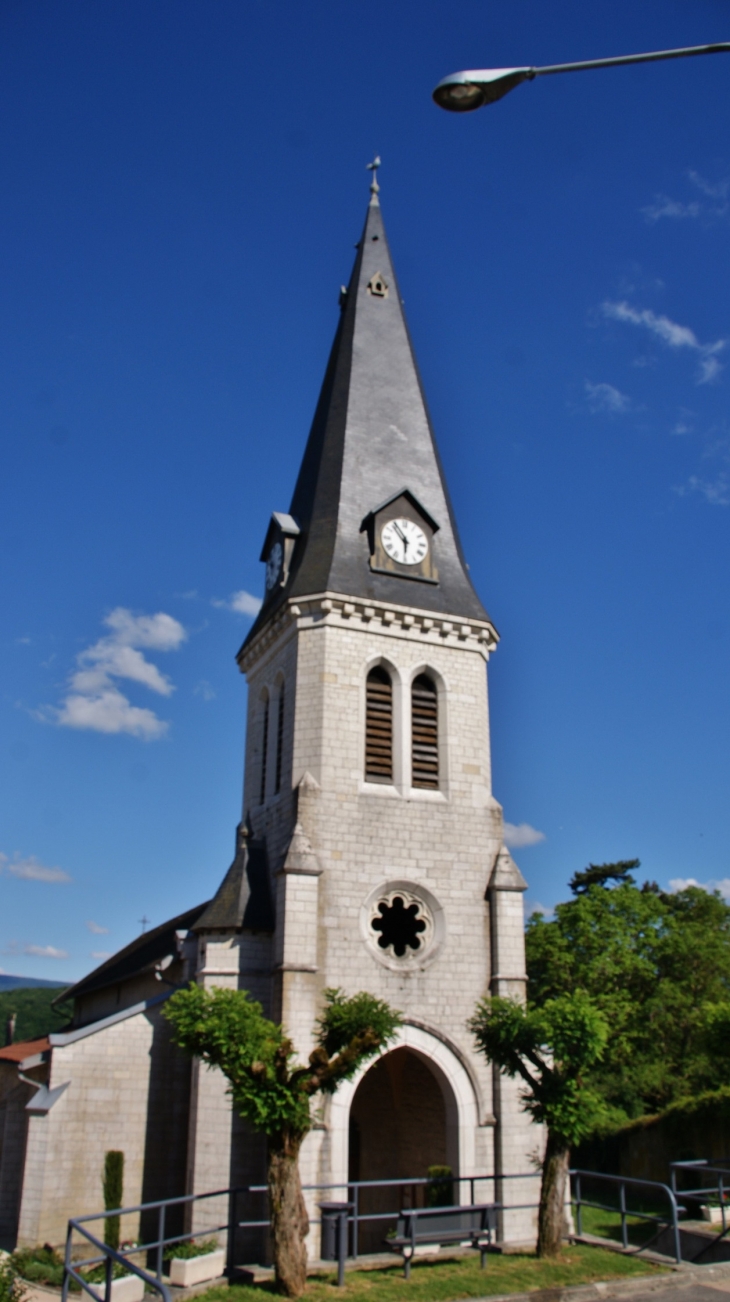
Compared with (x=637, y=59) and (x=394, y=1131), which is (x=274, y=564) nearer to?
(x=394, y=1131)

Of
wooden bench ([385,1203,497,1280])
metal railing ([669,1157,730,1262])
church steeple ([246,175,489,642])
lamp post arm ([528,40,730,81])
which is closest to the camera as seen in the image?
lamp post arm ([528,40,730,81])

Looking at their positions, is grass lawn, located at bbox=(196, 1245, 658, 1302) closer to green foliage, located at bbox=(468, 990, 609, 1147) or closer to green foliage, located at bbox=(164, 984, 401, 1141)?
green foliage, located at bbox=(468, 990, 609, 1147)

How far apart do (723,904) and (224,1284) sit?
32.9m

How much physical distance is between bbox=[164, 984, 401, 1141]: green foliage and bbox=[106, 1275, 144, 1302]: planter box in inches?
136

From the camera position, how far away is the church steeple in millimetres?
20938

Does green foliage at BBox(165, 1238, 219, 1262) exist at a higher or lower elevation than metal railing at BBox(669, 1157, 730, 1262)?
lower

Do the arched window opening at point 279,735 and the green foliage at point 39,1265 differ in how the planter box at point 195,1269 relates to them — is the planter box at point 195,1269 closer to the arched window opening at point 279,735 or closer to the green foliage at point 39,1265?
the green foliage at point 39,1265

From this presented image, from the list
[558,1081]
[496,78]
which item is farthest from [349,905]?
[496,78]

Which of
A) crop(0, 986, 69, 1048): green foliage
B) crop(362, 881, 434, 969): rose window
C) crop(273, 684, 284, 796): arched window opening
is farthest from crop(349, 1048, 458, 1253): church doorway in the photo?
crop(0, 986, 69, 1048): green foliage

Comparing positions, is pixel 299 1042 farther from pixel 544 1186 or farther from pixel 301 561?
pixel 301 561

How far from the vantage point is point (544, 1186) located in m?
14.6

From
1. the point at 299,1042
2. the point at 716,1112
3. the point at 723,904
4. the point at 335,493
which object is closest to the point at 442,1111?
the point at 299,1042

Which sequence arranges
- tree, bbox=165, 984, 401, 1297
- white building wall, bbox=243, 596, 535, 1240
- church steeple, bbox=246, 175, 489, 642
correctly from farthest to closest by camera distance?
church steeple, bbox=246, 175, 489, 642, white building wall, bbox=243, 596, 535, 1240, tree, bbox=165, 984, 401, 1297

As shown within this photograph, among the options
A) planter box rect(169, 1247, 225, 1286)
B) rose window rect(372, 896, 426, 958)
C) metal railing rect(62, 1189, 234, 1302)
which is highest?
rose window rect(372, 896, 426, 958)
